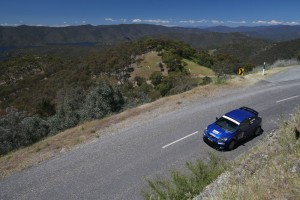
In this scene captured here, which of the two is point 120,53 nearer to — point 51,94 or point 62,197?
point 51,94

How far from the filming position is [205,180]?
8.80 m

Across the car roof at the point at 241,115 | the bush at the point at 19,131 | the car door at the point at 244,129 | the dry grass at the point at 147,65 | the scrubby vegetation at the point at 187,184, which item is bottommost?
the dry grass at the point at 147,65

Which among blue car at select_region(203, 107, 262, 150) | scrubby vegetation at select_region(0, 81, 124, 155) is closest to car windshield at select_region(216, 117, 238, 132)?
blue car at select_region(203, 107, 262, 150)

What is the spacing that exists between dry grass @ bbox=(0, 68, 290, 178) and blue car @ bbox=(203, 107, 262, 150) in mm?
4958

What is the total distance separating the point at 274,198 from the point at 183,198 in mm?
3351

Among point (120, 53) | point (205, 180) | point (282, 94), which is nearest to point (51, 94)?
point (120, 53)

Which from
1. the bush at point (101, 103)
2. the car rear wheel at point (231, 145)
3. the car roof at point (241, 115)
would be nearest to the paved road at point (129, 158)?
the car rear wheel at point (231, 145)

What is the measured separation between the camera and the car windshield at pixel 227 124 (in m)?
14.3

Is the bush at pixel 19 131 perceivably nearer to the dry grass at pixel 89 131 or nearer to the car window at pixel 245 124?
the dry grass at pixel 89 131

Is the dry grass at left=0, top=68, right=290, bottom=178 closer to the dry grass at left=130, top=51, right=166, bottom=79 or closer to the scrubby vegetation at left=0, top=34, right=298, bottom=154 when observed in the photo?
the scrubby vegetation at left=0, top=34, right=298, bottom=154

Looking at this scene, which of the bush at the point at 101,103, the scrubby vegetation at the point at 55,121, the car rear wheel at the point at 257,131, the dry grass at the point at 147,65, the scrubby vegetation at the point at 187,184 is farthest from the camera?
the dry grass at the point at 147,65

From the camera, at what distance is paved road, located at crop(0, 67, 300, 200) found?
1142 centimetres

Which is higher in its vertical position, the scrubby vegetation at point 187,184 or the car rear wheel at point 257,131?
the scrubby vegetation at point 187,184

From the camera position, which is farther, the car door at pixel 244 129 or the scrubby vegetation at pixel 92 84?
the scrubby vegetation at pixel 92 84
